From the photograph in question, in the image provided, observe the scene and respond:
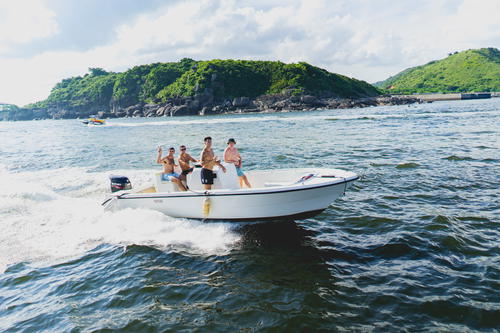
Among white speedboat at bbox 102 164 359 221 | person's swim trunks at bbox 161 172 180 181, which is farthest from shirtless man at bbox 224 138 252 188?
person's swim trunks at bbox 161 172 180 181

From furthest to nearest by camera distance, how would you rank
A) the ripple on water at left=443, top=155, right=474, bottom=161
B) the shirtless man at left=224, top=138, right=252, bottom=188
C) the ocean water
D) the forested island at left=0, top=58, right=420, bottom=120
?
the forested island at left=0, top=58, right=420, bottom=120 → the ripple on water at left=443, top=155, right=474, bottom=161 → the shirtless man at left=224, top=138, right=252, bottom=188 → the ocean water

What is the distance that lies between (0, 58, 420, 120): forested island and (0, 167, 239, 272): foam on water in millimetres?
89023

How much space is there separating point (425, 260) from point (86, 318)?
6545 mm

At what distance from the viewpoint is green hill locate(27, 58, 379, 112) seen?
112062 millimetres

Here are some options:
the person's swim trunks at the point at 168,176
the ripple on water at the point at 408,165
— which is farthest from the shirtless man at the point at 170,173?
the ripple on water at the point at 408,165

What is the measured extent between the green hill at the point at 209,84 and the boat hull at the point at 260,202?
101 meters

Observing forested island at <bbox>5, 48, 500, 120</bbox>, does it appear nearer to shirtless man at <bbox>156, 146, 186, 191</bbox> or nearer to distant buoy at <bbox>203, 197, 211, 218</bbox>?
shirtless man at <bbox>156, 146, 186, 191</bbox>

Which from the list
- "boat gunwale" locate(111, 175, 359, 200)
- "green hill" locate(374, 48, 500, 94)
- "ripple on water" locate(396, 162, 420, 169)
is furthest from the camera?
"green hill" locate(374, 48, 500, 94)

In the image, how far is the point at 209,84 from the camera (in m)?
111

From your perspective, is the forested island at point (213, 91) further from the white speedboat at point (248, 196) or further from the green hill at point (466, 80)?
the white speedboat at point (248, 196)

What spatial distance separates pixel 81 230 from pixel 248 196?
17.3 feet

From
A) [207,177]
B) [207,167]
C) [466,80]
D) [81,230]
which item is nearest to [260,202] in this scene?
[207,177]

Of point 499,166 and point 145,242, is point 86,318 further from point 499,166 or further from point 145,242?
point 499,166

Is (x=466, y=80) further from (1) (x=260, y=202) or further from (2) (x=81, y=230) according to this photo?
(2) (x=81, y=230)
